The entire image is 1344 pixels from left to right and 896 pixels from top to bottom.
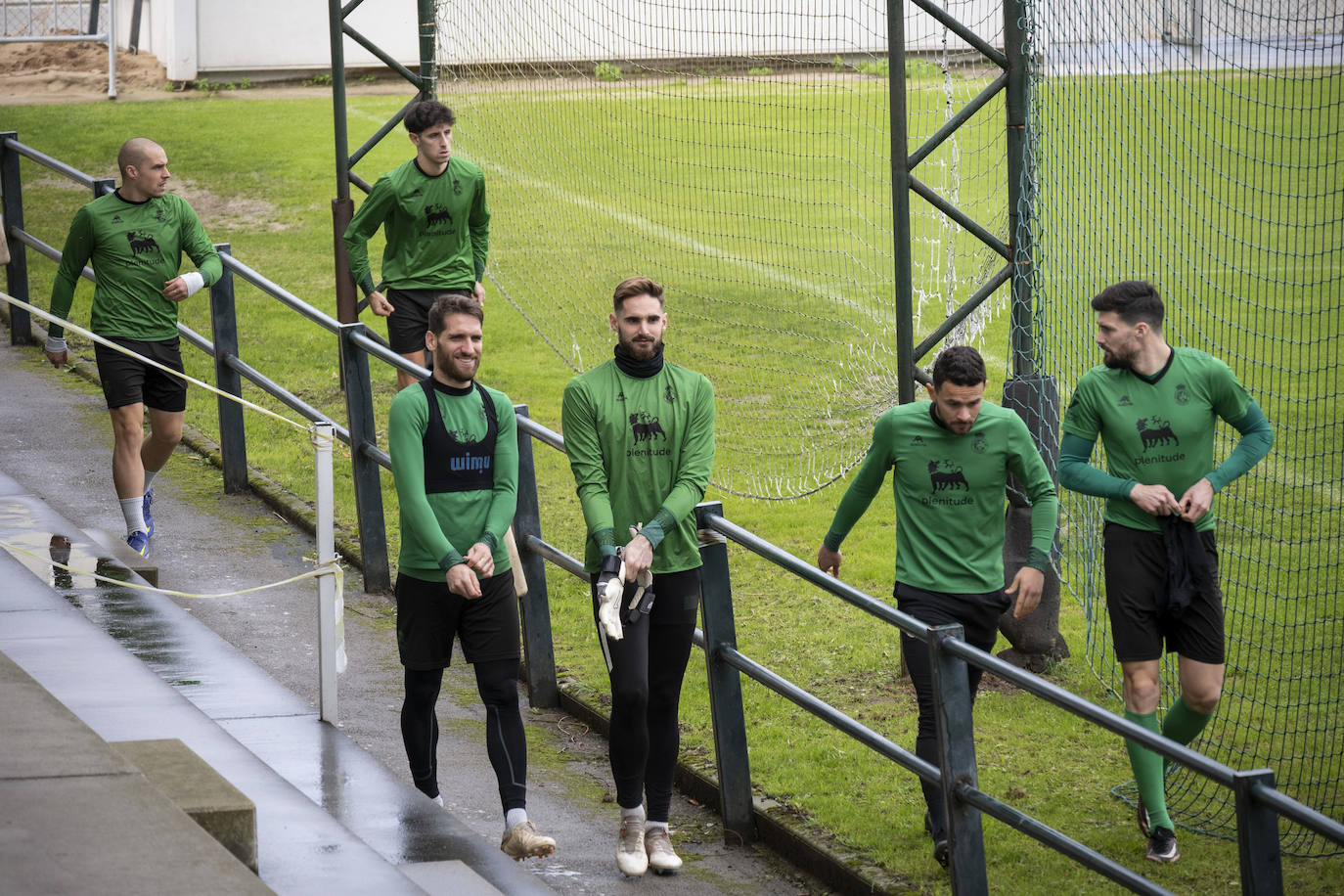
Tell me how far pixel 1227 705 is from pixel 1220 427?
5533 millimetres

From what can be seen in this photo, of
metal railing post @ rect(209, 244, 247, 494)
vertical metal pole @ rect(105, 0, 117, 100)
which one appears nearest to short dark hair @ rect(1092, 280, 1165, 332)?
metal railing post @ rect(209, 244, 247, 494)

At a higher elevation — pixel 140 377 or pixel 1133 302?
pixel 1133 302

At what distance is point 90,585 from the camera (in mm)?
7109

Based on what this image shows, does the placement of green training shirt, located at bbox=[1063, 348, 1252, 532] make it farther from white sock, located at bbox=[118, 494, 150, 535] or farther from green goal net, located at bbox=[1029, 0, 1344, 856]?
white sock, located at bbox=[118, 494, 150, 535]

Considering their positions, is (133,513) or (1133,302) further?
(133,513)

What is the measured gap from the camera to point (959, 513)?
573cm

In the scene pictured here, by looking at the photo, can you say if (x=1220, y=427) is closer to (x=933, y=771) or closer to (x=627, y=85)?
(x=627, y=85)

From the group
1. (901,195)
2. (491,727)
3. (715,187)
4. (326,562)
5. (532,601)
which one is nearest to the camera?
(491,727)

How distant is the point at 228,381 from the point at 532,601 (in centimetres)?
Result: 315

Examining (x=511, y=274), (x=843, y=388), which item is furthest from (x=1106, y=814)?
(x=511, y=274)

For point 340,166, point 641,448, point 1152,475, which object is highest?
point 340,166

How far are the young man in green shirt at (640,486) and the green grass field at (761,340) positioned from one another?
0.80 meters

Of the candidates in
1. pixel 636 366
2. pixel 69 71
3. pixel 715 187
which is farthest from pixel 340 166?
pixel 69 71

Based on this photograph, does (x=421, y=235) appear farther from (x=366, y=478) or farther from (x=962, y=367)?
(x=962, y=367)
